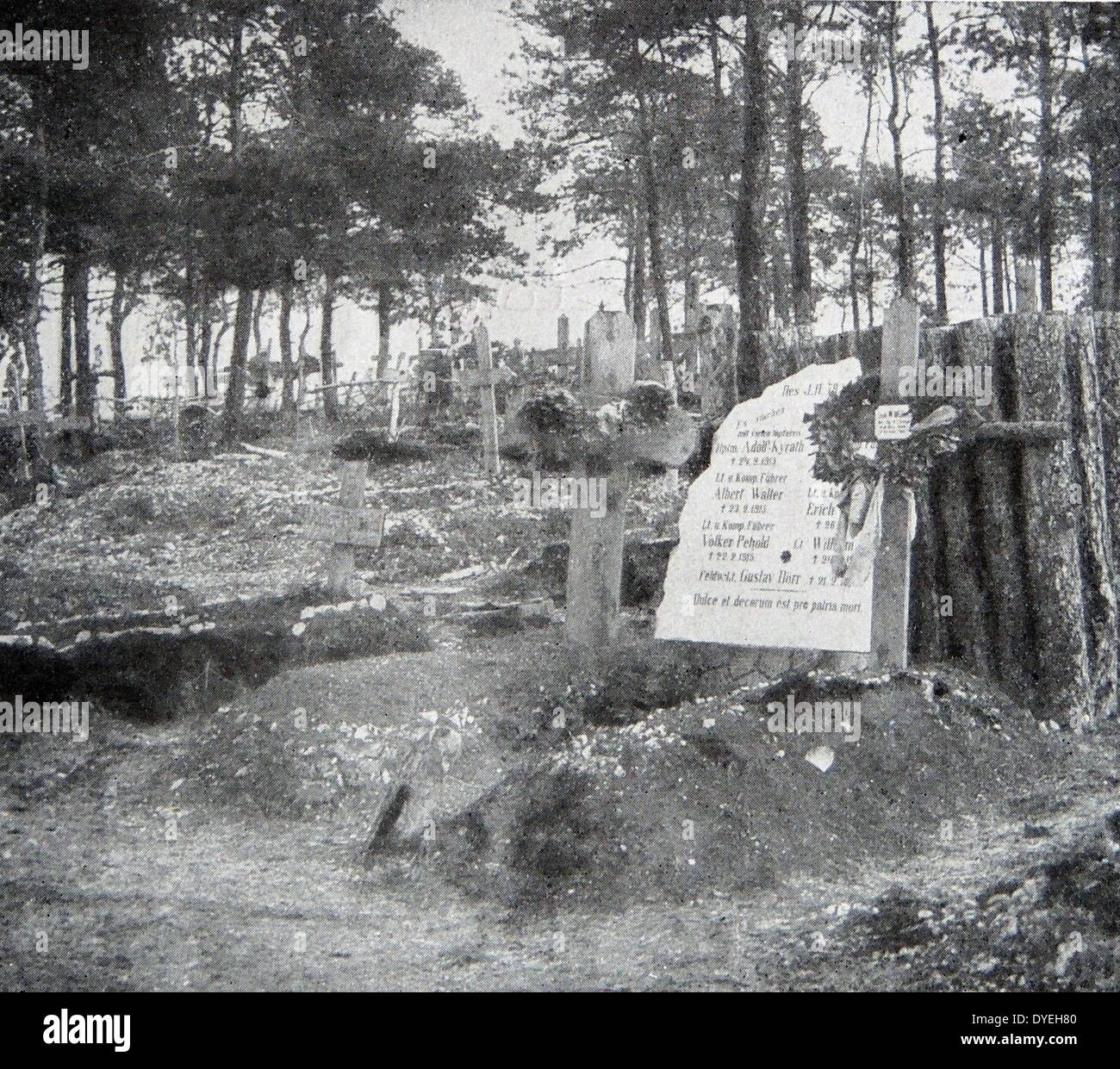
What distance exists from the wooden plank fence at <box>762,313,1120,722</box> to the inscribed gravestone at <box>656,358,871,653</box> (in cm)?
67

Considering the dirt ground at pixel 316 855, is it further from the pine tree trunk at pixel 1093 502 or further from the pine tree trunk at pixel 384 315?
the pine tree trunk at pixel 384 315

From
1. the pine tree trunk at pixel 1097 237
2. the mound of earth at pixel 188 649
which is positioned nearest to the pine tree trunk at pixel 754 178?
the pine tree trunk at pixel 1097 237

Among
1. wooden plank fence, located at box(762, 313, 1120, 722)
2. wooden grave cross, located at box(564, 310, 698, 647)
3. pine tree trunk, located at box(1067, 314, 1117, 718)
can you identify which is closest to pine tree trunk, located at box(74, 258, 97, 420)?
wooden grave cross, located at box(564, 310, 698, 647)

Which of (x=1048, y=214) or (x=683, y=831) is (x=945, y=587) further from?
(x=1048, y=214)

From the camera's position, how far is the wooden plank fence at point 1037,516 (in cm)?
488

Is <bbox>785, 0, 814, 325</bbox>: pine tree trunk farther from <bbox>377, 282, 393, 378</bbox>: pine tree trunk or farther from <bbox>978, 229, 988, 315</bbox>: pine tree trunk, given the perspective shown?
<bbox>377, 282, 393, 378</bbox>: pine tree trunk

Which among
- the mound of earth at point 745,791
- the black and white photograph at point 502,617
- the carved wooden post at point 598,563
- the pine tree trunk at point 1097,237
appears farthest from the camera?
the pine tree trunk at point 1097,237

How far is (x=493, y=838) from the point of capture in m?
Result: 3.92

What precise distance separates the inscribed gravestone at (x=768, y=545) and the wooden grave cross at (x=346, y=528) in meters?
1.82

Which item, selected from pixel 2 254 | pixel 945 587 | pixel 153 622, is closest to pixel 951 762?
pixel 945 587

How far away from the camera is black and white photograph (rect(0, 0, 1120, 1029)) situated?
3379mm

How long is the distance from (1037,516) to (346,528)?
3634 millimetres

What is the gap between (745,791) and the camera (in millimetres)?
4074

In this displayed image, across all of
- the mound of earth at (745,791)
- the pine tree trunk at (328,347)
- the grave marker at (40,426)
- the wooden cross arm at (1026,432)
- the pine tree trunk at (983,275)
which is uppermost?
the pine tree trunk at (983,275)
